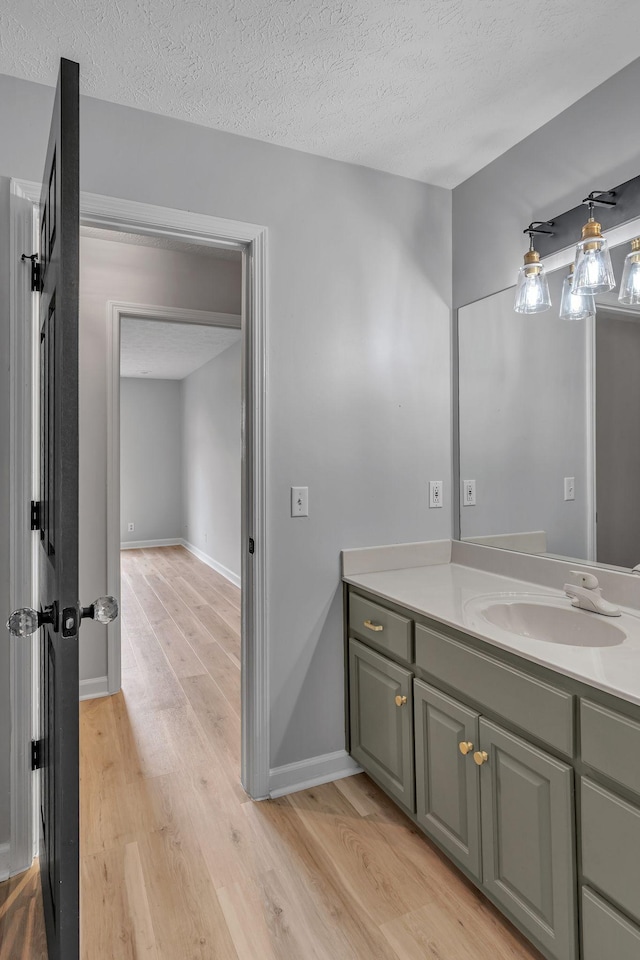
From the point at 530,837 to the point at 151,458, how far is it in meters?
7.61

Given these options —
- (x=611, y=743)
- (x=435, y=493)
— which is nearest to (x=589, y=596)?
(x=611, y=743)

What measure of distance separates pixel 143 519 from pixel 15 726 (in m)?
6.72

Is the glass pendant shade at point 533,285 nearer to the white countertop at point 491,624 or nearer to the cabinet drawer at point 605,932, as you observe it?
the white countertop at point 491,624

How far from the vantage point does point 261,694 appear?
2.08 meters

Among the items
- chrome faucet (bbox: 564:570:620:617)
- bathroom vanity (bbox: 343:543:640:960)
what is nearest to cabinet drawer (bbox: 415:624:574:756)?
bathroom vanity (bbox: 343:543:640:960)

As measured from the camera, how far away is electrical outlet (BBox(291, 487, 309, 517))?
212cm

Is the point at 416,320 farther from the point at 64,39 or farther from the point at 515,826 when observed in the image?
the point at 515,826

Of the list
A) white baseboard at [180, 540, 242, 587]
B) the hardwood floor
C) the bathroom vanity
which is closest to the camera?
the bathroom vanity

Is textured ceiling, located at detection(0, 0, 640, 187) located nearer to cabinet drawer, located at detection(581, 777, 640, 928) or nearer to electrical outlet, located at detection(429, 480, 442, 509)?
electrical outlet, located at detection(429, 480, 442, 509)

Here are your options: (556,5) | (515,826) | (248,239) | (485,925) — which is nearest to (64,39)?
(248,239)

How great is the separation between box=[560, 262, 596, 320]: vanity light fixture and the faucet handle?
0.83 meters

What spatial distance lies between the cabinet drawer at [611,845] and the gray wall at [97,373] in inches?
97.8

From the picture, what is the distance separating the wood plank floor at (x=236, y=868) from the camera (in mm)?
1463

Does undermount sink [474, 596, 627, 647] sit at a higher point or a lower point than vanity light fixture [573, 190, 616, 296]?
lower
